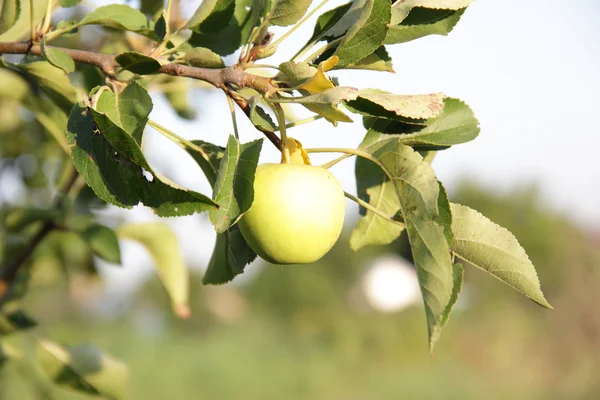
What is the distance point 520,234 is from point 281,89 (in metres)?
11.2

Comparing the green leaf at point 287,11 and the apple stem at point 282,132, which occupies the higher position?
the green leaf at point 287,11

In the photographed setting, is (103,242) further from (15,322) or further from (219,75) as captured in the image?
(219,75)

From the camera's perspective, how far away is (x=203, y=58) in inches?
32.5

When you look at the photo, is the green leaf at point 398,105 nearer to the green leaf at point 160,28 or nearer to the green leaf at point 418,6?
the green leaf at point 418,6

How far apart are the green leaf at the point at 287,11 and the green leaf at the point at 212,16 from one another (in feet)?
0.27

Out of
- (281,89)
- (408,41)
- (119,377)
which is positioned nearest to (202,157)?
(281,89)

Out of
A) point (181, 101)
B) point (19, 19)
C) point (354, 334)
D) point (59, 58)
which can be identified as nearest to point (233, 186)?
point (59, 58)

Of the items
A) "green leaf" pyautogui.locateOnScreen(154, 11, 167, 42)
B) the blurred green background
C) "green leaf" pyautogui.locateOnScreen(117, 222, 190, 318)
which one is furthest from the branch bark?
the blurred green background

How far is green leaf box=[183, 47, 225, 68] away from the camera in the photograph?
821 mm

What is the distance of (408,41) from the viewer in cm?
84

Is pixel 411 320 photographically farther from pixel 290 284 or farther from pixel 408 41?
pixel 408 41

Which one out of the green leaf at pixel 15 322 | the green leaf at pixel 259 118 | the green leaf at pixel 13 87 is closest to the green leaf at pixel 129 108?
the green leaf at pixel 259 118

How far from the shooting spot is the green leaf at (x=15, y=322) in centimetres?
136

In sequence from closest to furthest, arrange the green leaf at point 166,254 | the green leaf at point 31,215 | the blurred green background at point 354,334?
the green leaf at point 31,215 → the green leaf at point 166,254 → the blurred green background at point 354,334
